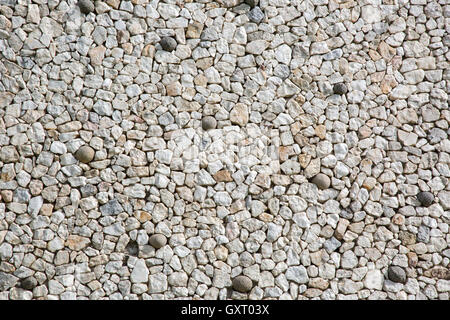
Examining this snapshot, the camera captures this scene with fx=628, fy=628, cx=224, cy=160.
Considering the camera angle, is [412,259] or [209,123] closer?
[412,259]

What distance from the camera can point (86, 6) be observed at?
723 centimetres

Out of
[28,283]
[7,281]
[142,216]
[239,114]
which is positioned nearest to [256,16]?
[239,114]

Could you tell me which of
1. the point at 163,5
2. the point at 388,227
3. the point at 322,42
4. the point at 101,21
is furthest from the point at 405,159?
the point at 101,21

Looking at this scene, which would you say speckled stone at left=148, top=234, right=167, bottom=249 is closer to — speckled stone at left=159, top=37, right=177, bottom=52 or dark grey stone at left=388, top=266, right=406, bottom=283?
speckled stone at left=159, top=37, right=177, bottom=52

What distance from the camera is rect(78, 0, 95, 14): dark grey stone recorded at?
7.24 metres

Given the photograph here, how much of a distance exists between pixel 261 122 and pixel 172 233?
163cm

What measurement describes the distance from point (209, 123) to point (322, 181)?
1435 millimetres

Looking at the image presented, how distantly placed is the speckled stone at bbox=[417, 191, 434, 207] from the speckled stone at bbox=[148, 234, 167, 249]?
9.54 ft

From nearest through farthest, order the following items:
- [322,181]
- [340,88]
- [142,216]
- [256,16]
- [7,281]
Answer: [7,281] < [142,216] < [322,181] < [340,88] < [256,16]

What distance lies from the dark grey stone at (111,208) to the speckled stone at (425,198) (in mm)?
3356

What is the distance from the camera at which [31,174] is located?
6.87m

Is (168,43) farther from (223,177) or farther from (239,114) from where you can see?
(223,177)

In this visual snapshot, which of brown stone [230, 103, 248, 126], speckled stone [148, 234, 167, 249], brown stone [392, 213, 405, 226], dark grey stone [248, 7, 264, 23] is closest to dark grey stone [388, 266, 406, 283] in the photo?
brown stone [392, 213, 405, 226]

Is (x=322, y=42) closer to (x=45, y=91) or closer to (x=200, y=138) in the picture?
(x=200, y=138)
